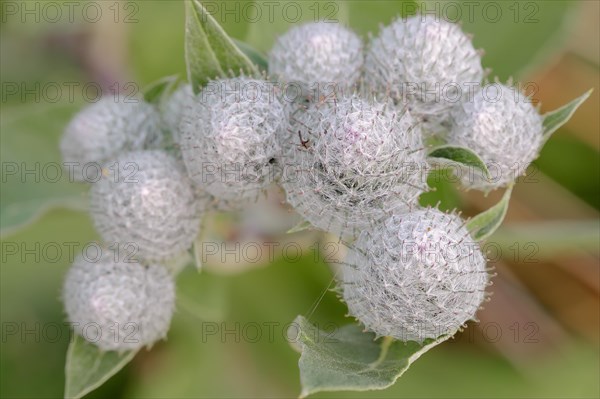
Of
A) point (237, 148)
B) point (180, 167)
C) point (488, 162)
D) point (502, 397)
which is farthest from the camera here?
point (502, 397)

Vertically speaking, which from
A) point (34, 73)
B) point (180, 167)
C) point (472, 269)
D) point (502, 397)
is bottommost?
point (502, 397)

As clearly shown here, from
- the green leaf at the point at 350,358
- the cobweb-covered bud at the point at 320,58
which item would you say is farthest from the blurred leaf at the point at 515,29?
the green leaf at the point at 350,358

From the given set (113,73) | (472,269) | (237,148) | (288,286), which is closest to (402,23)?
(237,148)

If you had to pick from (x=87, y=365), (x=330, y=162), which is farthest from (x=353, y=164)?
(x=87, y=365)

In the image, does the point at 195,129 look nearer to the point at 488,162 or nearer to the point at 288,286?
the point at 488,162

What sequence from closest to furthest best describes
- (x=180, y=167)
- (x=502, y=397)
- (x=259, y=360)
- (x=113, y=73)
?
(x=180, y=167)
(x=502, y=397)
(x=259, y=360)
(x=113, y=73)

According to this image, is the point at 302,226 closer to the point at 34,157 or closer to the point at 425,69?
the point at 425,69
